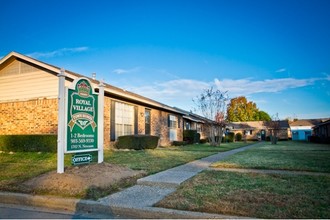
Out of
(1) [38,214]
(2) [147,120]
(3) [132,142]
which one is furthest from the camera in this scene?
(2) [147,120]

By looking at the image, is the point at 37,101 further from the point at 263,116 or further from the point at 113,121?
the point at 263,116

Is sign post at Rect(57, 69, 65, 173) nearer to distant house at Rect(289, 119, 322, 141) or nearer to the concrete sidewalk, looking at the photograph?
the concrete sidewalk

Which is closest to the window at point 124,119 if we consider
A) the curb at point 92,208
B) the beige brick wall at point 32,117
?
the beige brick wall at point 32,117

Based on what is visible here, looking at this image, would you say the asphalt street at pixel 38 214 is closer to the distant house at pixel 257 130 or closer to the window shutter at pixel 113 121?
the window shutter at pixel 113 121

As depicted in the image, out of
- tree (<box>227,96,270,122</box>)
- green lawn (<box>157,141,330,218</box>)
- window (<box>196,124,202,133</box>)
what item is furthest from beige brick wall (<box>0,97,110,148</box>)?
tree (<box>227,96,270,122</box>)

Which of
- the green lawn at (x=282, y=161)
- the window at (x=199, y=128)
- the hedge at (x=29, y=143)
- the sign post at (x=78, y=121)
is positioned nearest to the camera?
the sign post at (x=78, y=121)

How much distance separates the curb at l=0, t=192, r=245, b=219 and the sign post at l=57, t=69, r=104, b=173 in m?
1.45

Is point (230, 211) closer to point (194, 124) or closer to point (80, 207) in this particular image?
point (80, 207)

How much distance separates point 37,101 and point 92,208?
1109 centimetres

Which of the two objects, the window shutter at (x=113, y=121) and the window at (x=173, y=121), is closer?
the window shutter at (x=113, y=121)

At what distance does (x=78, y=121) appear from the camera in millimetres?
7531

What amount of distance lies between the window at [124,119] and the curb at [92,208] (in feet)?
35.6

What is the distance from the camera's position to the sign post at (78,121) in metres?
7.07

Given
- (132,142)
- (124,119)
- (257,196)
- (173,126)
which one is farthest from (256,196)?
(173,126)
